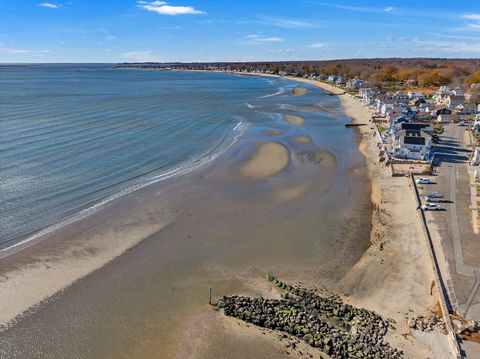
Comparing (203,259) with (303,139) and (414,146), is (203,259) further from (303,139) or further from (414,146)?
(303,139)

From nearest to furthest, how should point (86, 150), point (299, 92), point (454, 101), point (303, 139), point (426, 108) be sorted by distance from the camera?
point (86, 150)
point (303, 139)
point (426, 108)
point (454, 101)
point (299, 92)

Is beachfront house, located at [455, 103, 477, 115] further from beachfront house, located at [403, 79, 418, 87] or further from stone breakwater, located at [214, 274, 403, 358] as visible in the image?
stone breakwater, located at [214, 274, 403, 358]

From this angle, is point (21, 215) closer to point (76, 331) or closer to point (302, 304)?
point (76, 331)

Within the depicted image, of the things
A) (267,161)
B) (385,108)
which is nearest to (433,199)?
(267,161)

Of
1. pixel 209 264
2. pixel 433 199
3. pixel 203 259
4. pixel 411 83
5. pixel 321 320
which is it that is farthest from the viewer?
pixel 411 83

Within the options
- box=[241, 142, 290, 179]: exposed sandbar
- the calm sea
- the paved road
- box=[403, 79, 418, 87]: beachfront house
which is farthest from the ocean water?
box=[403, 79, 418, 87]: beachfront house

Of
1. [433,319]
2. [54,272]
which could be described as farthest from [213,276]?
[433,319]

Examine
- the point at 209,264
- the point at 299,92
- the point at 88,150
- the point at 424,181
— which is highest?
the point at 299,92
